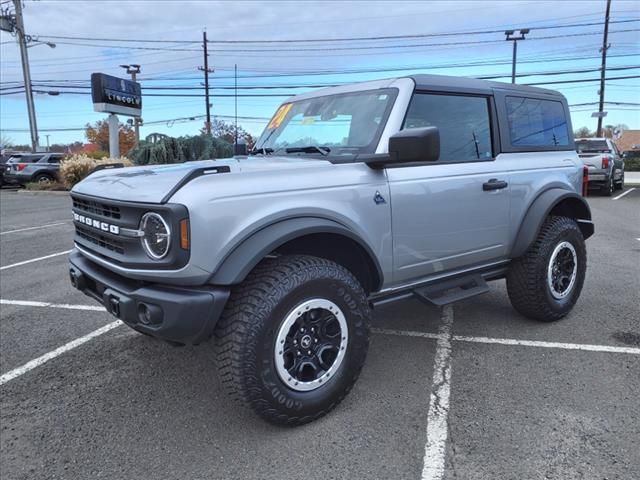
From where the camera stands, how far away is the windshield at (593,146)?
1703 cm

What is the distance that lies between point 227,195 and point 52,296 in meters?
3.99

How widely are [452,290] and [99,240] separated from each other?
2498 mm

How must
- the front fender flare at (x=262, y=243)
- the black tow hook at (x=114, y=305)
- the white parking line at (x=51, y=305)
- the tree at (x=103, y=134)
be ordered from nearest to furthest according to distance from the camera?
the front fender flare at (x=262, y=243), the black tow hook at (x=114, y=305), the white parking line at (x=51, y=305), the tree at (x=103, y=134)

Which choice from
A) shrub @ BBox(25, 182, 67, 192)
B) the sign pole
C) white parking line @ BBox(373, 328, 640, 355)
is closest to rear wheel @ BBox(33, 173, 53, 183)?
shrub @ BBox(25, 182, 67, 192)

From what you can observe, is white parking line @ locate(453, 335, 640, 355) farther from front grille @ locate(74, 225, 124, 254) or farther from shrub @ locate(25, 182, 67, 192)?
shrub @ locate(25, 182, 67, 192)

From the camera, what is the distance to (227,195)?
8.29ft

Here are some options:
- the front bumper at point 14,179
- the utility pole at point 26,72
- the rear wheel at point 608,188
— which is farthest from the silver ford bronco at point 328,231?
the utility pole at point 26,72

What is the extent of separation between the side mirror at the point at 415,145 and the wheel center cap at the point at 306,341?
115 cm

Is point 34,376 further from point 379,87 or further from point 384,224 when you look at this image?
point 379,87

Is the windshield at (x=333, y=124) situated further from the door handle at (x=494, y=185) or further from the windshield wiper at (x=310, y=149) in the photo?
the door handle at (x=494, y=185)

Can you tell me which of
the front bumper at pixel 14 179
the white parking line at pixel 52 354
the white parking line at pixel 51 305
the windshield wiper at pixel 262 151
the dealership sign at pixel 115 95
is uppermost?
the dealership sign at pixel 115 95

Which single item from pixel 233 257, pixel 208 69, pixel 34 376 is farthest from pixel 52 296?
pixel 208 69

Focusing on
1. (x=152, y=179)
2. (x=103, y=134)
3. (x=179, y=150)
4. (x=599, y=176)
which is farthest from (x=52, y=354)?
(x=103, y=134)

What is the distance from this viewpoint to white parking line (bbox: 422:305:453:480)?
248cm
